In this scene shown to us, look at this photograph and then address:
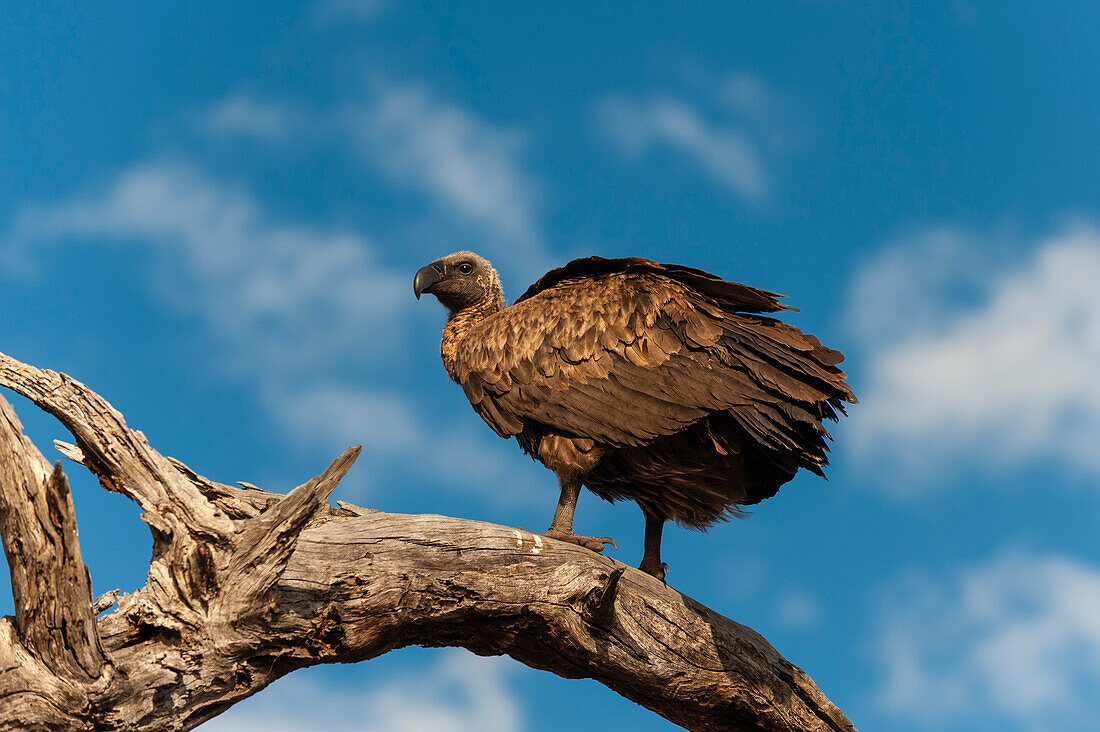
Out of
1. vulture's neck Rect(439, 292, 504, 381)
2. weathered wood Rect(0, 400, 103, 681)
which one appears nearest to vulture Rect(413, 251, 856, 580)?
vulture's neck Rect(439, 292, 504, 381)

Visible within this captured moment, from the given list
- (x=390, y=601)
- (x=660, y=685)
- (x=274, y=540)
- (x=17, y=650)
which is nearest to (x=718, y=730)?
(x=660, y=685)

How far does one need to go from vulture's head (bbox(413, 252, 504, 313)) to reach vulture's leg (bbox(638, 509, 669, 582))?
2.09 m

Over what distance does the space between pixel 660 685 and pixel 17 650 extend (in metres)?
3.31

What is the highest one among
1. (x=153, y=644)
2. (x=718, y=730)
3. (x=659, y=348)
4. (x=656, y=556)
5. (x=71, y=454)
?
(x=659, y=348)

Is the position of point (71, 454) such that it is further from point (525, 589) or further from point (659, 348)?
point (659, 348)

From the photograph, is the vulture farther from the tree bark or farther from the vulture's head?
the vulture's head

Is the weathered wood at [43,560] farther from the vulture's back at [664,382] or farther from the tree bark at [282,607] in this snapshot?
the vulture's back at [664,382]

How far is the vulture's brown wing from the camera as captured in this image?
5641mm

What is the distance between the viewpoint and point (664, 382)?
576 cm

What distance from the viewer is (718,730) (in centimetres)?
591

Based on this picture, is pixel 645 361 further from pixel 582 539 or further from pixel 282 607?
pixel 282 607

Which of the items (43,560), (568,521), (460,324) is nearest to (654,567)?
(568,521)

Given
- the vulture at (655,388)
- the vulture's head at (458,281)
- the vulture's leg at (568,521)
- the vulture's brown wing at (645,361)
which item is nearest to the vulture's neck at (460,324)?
the vulture's head at (458,281)

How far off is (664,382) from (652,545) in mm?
1486
